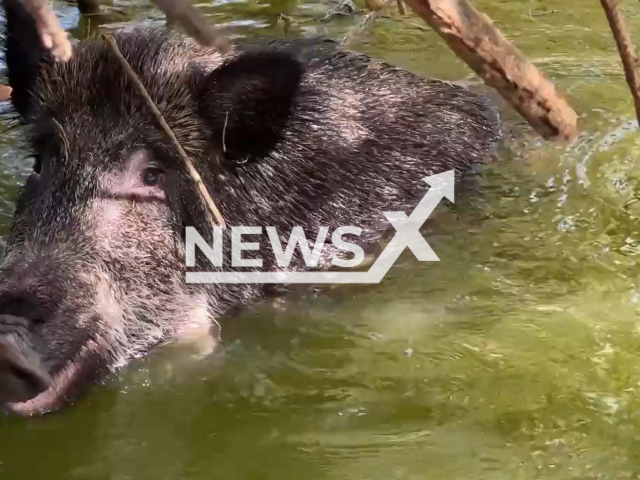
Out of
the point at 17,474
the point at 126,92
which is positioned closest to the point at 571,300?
the point at 126,92

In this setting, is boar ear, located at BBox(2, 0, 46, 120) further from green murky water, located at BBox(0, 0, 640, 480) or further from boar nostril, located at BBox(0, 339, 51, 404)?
boar nostril, located at BBox(0, 339, 51, 404)

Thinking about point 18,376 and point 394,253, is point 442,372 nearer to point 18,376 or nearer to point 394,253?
point 394,253

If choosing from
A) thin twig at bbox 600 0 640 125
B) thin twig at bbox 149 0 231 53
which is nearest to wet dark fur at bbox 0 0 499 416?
thin twig at bbox 149 0 231 53

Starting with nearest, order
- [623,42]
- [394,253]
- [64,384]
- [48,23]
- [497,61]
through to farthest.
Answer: [48,23]
[623,42]
[497,61]
[64,384]
[394,253]

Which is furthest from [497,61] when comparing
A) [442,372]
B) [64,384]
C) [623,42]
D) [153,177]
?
[64,384]

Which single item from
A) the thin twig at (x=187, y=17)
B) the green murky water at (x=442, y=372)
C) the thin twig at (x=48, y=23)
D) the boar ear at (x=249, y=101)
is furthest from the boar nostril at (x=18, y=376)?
the boar ear at (x=249, y=101)

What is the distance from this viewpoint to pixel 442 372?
2492mm

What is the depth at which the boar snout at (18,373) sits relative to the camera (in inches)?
73.9

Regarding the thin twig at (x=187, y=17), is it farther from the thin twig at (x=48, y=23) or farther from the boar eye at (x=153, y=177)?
the boar eye at (x=153, y=177)

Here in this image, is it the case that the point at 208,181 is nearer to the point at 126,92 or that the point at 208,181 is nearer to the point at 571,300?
the point at 126,92

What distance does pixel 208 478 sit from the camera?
212 cm

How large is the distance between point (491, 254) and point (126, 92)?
1415 mm

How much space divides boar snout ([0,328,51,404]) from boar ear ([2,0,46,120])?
995 mm

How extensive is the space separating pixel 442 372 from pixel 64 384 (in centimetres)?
109
